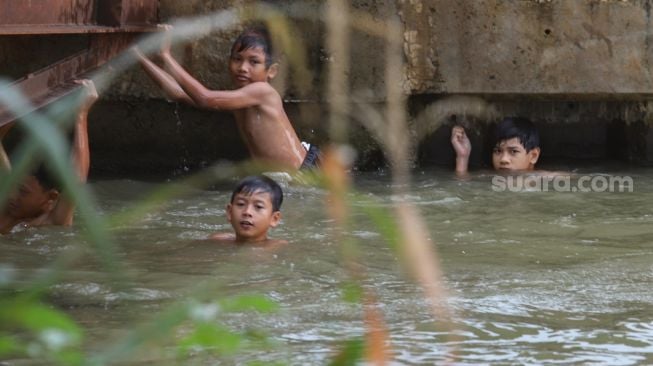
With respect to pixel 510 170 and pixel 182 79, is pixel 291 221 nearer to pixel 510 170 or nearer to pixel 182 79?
pixel 182 79

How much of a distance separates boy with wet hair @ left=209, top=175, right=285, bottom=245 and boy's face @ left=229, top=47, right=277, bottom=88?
4.14 feet

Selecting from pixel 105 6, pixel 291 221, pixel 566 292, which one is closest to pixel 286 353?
pixel 566 292

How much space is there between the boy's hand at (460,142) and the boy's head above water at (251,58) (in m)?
1.28

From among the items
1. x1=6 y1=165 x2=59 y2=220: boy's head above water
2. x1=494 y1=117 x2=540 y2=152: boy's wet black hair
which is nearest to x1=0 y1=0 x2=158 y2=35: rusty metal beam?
x1=6 y1=165 x2=59 y2=220: boy's head above water

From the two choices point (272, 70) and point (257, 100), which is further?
point (272, 70)

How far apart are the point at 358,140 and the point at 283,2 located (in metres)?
1.00

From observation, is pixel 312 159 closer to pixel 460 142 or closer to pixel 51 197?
pixel 460 142

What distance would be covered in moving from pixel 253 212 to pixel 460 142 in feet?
7.71

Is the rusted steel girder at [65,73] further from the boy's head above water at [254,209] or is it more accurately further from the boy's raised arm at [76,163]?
the boy's head above water at [254,209]

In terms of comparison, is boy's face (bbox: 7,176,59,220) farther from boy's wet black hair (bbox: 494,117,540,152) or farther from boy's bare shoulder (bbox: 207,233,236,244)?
boy's wet black hair (bbox: 494,117,540,152)

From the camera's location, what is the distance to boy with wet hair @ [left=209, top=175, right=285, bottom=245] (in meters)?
5.38

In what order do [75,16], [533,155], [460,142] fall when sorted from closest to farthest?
[75,16]
[460,142]
[533,155]

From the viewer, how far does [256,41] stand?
22.1 feet

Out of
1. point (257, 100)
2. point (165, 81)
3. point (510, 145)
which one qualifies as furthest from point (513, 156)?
point (165, 81)
